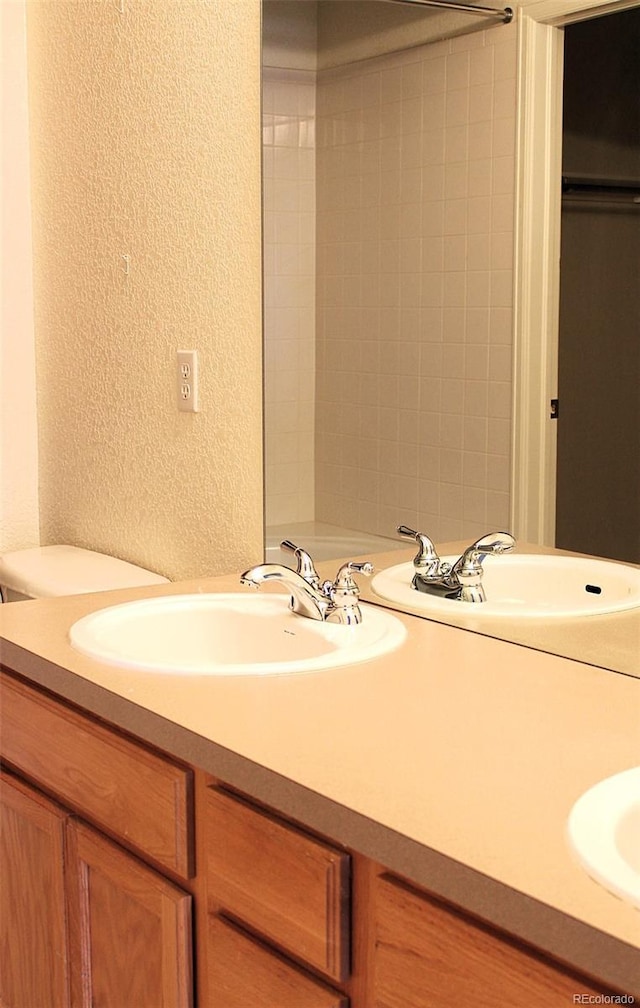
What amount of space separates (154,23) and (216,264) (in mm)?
481

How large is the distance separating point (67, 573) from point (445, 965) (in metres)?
1.49

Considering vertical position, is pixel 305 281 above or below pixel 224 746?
above

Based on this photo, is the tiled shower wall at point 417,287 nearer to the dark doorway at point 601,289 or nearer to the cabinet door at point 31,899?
the dark doorway at point 601,289

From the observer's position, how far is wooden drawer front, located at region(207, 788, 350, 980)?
1060 mm

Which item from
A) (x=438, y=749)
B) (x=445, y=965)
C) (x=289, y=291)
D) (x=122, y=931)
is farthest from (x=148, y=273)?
(x=445, y=965)

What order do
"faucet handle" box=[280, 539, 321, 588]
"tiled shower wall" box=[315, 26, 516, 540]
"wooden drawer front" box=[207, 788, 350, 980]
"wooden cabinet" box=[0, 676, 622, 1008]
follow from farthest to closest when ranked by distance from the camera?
1. "faucet handle" box=[280, 539, 321, 588]
2. "tiled shower wall" box=[315, 26, 516, 540]
3. "wooden drawer front" box=[207, 788, 350, 980]
4. "wooden cabinet" box=[0, 676, 622, 1008]

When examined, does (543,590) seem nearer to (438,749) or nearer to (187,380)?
(438,749)

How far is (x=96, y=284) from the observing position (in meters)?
2.42

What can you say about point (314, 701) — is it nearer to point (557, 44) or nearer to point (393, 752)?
point (393, 752)

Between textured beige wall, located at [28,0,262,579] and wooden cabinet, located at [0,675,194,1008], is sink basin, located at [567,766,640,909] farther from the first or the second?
textured beige wall, located at [28,0,262,579]

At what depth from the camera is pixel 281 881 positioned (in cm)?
111

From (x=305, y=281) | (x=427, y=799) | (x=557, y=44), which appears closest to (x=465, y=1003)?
(x=427, y=799)

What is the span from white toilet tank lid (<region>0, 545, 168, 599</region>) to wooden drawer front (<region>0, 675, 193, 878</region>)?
1.89ft

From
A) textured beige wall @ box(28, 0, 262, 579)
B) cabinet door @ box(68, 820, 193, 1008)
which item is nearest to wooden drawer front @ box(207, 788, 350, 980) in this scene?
cabinet door @ box(68, 820, 193, 1008)
